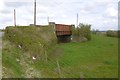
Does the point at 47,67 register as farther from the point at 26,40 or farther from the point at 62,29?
the point at 62,29

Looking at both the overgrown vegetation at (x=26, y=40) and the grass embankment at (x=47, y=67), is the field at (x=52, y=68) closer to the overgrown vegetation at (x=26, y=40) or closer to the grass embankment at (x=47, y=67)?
the grass embankment at (x=47, y=67)

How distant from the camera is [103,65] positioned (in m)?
23.9

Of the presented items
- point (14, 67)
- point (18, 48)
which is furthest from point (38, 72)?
point (18, 48)

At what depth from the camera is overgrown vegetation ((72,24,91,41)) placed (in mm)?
51844

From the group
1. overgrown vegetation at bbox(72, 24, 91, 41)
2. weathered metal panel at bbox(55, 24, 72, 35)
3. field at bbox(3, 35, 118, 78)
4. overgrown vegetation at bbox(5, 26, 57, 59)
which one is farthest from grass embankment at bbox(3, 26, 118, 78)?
overgrown vegetation at bbox(72, 24, 91, 41)

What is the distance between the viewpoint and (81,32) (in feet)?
175

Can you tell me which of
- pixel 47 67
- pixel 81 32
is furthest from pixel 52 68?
pixel 81 32

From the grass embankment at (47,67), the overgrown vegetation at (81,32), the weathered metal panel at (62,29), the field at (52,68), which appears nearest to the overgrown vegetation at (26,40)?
the grass embankment at (47,67)

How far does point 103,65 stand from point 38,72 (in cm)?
749

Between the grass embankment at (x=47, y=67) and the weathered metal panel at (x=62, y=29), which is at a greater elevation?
the weathered metal panel at (x=62, y=29)

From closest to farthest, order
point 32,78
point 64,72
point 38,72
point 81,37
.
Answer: point 32,78 → point 38,72 → point 64,72 → point 81,37

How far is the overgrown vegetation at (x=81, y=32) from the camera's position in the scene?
A: 51.8 m

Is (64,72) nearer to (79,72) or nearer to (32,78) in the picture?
(79,72)

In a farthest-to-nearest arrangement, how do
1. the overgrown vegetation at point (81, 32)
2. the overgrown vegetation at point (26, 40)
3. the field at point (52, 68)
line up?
1. the overgrown vegetation at point (81, 32)
2. the overgrown vegetation at point (26, 40)
3. the field at point (52, 68)
